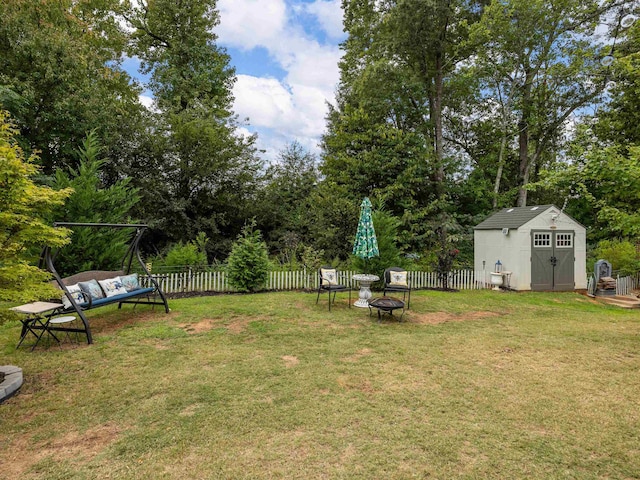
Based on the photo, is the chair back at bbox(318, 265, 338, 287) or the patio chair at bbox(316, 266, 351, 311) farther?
the chair back at bbox(318, 265, 338, 287)

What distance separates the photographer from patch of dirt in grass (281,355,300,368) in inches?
165

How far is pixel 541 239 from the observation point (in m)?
10.5

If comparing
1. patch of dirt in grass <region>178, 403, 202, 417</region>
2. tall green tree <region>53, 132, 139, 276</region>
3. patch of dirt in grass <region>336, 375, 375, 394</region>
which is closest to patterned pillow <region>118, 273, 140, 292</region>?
tall green tree <region>53, 132, 139, 276</region>

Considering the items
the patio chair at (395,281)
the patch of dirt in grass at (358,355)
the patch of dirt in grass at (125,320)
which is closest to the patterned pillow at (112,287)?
the patch of dirt in grass at (125,320)

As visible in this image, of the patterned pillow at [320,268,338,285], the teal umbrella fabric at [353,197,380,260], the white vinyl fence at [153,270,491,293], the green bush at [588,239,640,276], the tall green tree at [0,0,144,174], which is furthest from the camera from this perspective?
the green bush at [588,239,640,276]

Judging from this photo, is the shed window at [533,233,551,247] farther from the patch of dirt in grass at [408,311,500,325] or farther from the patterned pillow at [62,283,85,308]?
the patterned pillow at [62,283,85,308]

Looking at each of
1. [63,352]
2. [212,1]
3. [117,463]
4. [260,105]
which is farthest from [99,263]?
[212,1]

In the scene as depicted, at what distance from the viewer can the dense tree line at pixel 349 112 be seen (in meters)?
11.2

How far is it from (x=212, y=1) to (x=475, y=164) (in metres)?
17.1

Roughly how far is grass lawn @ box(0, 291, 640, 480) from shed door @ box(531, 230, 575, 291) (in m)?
4.68

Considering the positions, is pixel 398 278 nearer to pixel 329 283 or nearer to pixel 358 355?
pixel 329 283

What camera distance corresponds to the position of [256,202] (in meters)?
16.2

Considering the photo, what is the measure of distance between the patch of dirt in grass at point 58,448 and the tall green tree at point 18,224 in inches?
64.7

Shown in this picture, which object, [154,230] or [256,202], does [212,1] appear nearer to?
[256,202]
